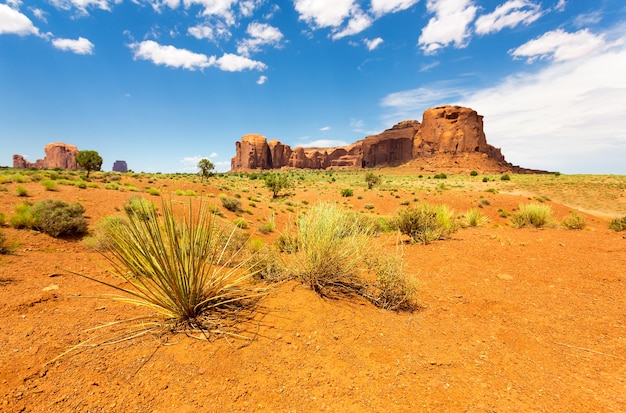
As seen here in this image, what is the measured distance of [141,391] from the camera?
2227 millimetres

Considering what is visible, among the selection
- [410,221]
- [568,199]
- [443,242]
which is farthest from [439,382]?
[568,199]

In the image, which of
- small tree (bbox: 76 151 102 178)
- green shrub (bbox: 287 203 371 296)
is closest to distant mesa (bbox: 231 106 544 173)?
small tree (bbox: 76 151 102 178)

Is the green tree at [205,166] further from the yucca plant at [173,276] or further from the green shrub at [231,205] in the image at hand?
the yucca plant at [173,276]

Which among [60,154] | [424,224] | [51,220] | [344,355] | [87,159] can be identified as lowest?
[344,355]

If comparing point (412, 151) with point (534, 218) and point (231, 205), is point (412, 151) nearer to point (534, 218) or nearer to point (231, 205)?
point (231, 205)

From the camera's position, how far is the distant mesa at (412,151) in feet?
247

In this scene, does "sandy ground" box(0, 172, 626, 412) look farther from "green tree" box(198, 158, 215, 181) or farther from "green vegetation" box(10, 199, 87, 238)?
"green tree" box(198, 158, 215, 181)

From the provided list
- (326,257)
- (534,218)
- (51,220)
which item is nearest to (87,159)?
(51,220)

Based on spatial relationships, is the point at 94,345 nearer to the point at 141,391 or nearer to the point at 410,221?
the point at 141,391

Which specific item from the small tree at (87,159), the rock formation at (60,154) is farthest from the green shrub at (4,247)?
the rock formation at (60,154)

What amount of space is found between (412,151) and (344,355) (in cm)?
10254

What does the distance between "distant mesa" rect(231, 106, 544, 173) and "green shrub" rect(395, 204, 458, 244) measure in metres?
67.7

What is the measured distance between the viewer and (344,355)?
106 inches

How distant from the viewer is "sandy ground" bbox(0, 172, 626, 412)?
2.20 meters
